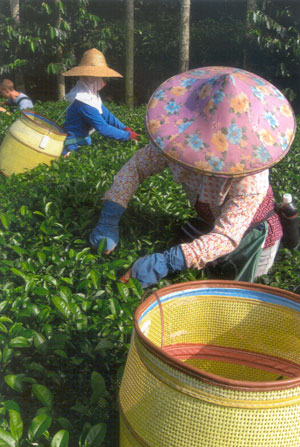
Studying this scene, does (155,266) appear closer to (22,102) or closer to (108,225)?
(108,225)

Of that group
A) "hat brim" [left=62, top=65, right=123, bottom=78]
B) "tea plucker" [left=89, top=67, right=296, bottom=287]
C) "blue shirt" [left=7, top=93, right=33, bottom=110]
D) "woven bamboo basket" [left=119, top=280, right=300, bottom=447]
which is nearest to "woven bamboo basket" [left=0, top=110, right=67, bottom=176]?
"hat brim" [left=62, top=65, right=123, bottom=78]

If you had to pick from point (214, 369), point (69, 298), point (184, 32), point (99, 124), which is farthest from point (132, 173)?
point (184, 32)

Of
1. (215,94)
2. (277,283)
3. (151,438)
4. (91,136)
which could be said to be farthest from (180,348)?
(91,136)

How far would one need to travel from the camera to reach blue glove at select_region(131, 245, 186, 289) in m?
2.13

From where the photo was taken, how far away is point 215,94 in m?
2.12

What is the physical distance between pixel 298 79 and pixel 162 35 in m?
4.86

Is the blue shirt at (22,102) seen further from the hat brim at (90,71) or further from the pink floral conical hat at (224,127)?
the pink floral conical hat at (224,127)

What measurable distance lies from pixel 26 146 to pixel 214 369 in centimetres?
322

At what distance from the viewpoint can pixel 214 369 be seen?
1.91 meters

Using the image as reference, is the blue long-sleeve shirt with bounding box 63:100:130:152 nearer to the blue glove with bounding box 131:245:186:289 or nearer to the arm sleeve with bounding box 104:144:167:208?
the arm sleeve with bounding box 104:144:167:208

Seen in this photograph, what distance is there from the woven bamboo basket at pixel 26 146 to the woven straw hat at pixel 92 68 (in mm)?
1130

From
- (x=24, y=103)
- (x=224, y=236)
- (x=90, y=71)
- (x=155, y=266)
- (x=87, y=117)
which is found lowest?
(x=24, y=103)

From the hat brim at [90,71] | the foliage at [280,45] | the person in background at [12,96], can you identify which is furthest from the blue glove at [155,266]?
the foliage at [280,45]

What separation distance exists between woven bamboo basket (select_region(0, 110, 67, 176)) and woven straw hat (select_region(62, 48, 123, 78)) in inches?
44.5
